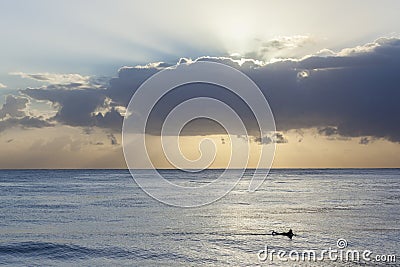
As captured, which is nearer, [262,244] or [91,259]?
[91,259]

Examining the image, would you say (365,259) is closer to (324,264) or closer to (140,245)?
(324,264)

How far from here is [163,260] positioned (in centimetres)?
4597

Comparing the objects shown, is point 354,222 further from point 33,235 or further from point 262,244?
point 33,235

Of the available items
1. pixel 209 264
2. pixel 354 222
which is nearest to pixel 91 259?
pixel 209 264

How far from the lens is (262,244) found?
2087 inches

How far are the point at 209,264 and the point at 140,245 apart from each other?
10.8 meters

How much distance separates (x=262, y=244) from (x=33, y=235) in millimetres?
24855

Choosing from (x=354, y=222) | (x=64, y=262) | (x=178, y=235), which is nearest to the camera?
(x=64, y=262)

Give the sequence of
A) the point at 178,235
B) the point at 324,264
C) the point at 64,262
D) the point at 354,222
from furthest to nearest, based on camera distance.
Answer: the point at 354,222
the point at 178,235
the point at 64,262
the point at 324,264

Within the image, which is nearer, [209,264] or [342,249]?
[209,264]

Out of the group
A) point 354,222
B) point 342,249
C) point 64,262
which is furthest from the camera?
point 354,222

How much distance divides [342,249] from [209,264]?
1361 centimetres

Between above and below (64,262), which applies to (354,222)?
above

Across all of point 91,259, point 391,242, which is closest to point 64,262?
point 91,259
